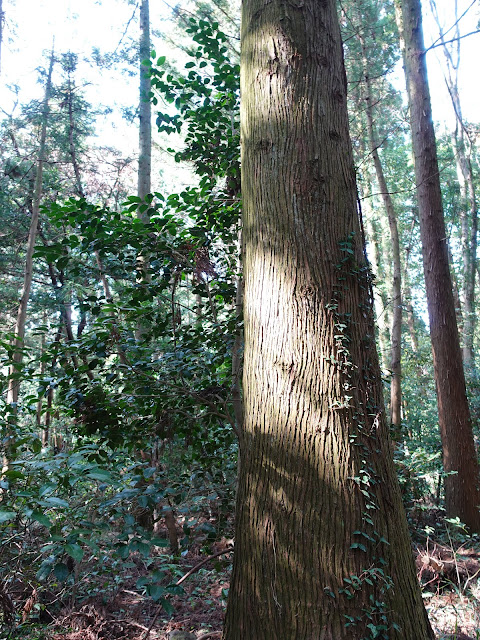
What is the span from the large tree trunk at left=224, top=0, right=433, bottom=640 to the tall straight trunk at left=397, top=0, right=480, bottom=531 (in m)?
4.81

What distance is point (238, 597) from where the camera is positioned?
1612 mm

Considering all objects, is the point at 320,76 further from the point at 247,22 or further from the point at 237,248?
the point at 237,248

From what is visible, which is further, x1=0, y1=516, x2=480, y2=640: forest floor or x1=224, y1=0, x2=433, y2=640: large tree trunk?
x1=0, y1=516, x2=480, y2=640: forest floor

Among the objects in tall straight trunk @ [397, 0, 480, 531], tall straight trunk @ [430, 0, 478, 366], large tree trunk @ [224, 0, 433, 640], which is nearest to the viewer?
large tree trunk @ [224, 0, 433, 640]

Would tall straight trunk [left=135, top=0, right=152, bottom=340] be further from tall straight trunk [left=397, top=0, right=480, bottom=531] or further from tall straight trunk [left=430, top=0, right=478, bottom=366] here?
tall straight trunk [left=430, top=0, right=478, bottom=366]

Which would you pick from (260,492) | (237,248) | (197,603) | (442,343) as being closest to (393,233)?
(442,343)

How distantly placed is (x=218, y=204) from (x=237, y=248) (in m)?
0.36

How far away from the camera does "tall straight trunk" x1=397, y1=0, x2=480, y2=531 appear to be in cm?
594

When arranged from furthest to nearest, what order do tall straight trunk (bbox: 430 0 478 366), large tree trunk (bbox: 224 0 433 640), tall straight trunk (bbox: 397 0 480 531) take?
tall straight trunk (bbox: 430 0 478 366) < tall straight trunk (bbox: 397 0 480 531) < large tree trunk (bbox: 224 0 433 640)

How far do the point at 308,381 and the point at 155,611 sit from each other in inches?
128

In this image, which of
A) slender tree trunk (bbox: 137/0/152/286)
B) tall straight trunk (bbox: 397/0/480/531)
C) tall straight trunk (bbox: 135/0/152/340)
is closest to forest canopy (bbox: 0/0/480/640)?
tall straight trunk (bbox: 397/0/480/531)

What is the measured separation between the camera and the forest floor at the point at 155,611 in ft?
9.85

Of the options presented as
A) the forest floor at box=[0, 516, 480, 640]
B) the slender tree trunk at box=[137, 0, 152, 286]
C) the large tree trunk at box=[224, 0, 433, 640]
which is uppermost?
the slender tree trunk at box=[137, 0, 152, 286]

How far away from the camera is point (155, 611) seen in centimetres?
379
